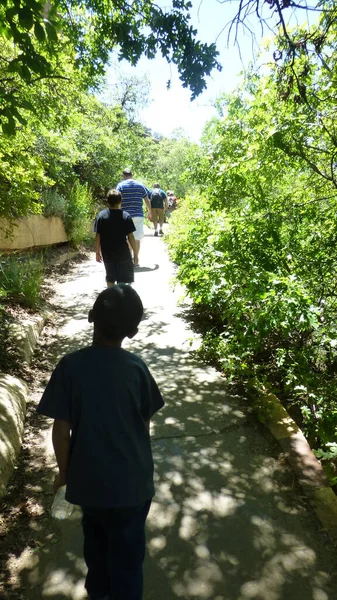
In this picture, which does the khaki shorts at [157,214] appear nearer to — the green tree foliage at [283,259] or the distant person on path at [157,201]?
the distant person on path at [157,201]

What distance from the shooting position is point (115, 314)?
1.62 meters

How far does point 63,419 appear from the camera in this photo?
1.56 m

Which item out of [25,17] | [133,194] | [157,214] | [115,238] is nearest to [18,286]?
[115,238]

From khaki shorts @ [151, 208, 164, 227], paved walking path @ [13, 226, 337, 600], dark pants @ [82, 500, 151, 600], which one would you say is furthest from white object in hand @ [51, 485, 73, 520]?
khaki shorts @ [151, 208, 164, 227]

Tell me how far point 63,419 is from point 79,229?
32.9 ft

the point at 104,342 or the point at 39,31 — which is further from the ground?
the point at 39,31

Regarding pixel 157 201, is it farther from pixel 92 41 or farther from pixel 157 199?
pixel 92 41

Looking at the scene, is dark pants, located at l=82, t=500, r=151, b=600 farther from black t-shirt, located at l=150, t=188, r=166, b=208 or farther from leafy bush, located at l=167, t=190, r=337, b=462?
black t-shirt, located at l=150, t=188, r=166, b=208

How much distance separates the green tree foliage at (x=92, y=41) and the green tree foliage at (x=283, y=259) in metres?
0.87

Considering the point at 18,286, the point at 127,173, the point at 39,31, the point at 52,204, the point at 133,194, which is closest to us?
the point at 39,31

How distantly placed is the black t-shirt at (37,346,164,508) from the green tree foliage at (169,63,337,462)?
1729mm

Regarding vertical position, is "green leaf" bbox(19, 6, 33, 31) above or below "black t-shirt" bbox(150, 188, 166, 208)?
above

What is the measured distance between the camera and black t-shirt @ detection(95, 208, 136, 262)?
4965mm

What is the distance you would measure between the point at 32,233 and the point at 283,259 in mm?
6040
